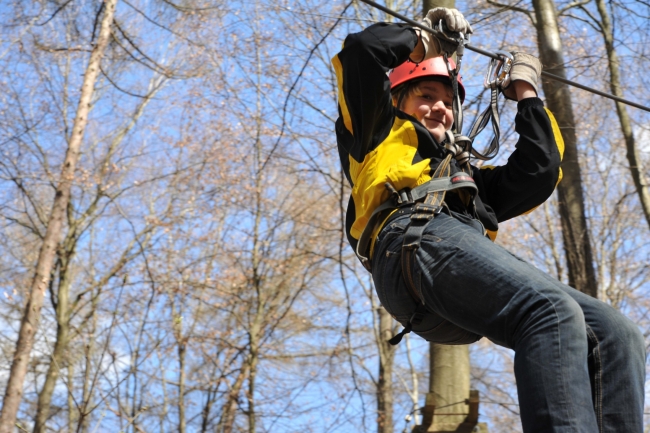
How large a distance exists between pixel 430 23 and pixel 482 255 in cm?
100

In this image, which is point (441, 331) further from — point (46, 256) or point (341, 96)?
point (46, 256)

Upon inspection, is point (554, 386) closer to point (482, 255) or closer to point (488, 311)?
point (488, 311)

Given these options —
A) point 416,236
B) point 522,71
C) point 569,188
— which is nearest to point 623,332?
point 416,236

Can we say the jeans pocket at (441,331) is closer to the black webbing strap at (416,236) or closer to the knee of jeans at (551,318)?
the black webbing strap at (416,236)

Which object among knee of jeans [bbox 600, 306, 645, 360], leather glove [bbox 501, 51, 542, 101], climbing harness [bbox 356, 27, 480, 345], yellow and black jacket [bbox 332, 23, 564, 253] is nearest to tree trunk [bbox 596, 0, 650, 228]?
leather glove [bbox 501, 51, 542, 101]

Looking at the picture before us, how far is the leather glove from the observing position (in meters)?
2.64

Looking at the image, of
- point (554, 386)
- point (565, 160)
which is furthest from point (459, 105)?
point (565, 160)

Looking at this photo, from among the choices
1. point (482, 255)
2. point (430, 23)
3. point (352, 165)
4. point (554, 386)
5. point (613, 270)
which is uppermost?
point (613, 270)

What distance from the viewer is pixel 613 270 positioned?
12.5 metres

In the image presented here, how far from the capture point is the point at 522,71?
2.65 metres

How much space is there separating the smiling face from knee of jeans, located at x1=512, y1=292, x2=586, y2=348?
0.88 m

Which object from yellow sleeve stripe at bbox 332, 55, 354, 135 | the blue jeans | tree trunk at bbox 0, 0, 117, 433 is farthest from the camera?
tree trunk at bbox 0, 0, 117, 433

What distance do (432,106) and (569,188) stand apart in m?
3.15

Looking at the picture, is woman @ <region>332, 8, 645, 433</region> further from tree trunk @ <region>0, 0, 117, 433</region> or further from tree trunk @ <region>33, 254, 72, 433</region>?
tree trunk @ <region>33, 254, 72, 433</region>
